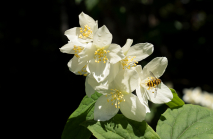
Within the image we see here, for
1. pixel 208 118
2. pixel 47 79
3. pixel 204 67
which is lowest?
pixel 47 79

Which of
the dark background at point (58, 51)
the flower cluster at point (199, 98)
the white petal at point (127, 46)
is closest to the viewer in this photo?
the white petal at point (127, 46)

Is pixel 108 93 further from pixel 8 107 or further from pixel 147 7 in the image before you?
pixel 8 107

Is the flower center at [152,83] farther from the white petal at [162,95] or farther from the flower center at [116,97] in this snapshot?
the flower center at [116,97]

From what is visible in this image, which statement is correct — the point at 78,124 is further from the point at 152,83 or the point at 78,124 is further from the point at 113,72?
the point at 152,83

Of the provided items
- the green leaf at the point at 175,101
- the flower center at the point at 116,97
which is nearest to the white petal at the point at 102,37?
the flower center at the point at 116,97

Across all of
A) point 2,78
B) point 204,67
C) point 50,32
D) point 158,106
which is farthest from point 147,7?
point 2,78

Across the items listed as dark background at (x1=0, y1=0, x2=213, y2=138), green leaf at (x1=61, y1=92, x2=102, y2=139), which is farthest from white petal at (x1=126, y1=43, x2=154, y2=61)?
dark background at (x1=0, y1=0, x2=213, y2=138)

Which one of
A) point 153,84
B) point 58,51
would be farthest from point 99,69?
point 58,51
